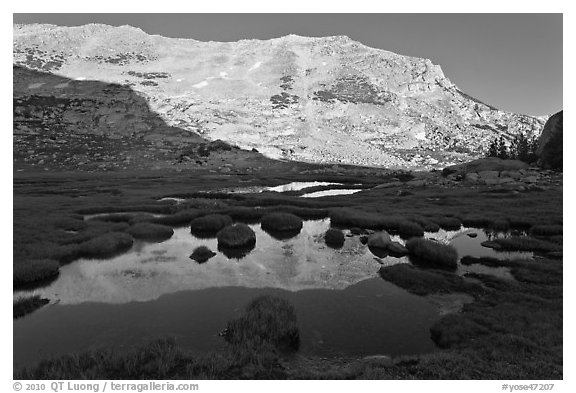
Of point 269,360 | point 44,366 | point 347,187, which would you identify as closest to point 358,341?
point 269,360

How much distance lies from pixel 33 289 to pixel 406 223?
27150 millimetres

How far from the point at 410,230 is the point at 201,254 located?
17879mm

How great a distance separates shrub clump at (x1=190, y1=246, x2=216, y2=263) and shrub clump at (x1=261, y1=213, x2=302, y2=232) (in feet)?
30.4

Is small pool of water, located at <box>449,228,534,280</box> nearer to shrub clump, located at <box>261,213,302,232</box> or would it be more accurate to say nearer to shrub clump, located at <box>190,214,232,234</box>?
shrub clump, located at <box>261,213,302,232</box>

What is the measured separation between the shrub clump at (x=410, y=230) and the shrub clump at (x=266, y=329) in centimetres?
1880

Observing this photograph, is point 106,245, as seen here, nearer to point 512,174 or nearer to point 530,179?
point 530,179

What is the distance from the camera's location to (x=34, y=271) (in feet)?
62.0

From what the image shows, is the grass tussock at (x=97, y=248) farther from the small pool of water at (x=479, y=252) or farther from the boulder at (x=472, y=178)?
the boulder at (x=472, y=178)

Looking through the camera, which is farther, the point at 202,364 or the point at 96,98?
the point at 96,98

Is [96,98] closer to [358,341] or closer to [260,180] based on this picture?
[260,180]

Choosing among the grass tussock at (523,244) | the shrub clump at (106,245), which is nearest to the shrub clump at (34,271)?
the shrub clump at (106,245)

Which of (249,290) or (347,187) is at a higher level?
(347,187)

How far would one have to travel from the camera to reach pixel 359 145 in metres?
163

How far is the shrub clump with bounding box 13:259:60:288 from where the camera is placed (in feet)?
60.1
